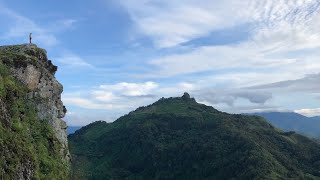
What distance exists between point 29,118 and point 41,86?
8758 mm

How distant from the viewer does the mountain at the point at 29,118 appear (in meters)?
45.4

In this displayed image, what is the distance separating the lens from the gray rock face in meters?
A: 59.3

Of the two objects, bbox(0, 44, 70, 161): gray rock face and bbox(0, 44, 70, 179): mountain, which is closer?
bbox(0, 44, 70, 179): mountain

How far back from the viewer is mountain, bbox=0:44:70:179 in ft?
149

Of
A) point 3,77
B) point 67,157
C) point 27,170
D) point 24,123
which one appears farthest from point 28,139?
point 67,157

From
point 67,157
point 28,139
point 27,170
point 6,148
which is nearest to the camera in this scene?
point 6,148

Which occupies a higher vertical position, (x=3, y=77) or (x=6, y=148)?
(x=3, y=77)

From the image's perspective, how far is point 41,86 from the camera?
63.0 metres

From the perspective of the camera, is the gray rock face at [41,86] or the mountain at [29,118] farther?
the gray rock face at [41,86]

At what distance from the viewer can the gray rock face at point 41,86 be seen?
59344mm

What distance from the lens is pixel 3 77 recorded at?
53281 millimetres

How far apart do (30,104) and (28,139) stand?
794 cm

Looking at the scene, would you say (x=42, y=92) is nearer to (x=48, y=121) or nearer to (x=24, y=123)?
(x=48, y=121)

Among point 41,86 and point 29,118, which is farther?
point 41,86
